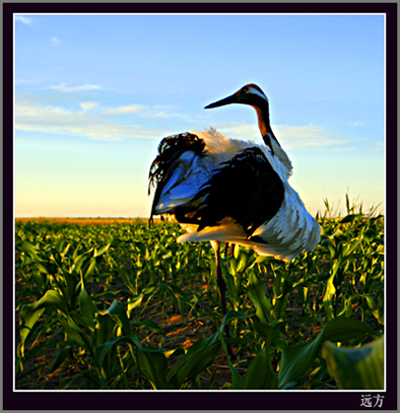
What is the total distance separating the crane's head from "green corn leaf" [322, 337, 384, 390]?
3.66m

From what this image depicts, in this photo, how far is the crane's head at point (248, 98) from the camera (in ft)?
14.6

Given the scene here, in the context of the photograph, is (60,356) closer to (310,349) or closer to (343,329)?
(310,349)

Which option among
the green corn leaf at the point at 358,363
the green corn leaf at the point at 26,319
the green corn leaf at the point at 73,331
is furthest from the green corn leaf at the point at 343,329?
the green corn leaf at the point at 26,319

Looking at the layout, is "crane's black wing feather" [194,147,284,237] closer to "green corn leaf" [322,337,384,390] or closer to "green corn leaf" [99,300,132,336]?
"green corn leaf" [99,300,132,336]

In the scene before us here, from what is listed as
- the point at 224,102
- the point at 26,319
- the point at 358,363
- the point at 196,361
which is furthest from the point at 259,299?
the point at 224,102

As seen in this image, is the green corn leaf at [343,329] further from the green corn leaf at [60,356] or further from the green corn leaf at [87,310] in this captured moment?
the green corn leaf at [60,356]

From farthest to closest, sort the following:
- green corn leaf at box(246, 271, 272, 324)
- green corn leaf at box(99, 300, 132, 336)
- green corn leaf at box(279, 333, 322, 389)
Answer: green corn leaf at box(246, 271, 272, 324), green corn leaf at box(99, 300, 132, 336), green corn leaf at box(279, 333, 322, 389)

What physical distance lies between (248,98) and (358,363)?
12.4 feet

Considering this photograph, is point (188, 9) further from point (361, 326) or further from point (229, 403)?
point (229, 403)

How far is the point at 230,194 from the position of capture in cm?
322

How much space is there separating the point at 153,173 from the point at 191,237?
2.13 ft

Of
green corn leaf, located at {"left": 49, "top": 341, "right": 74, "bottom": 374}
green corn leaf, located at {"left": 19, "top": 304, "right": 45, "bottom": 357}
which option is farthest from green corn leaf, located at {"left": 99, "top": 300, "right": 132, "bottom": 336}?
green corn leaf, located at {"left": 19, "top": 304, "right": 45, "bottom": 357}

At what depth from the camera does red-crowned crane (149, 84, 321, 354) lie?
3199 mm
